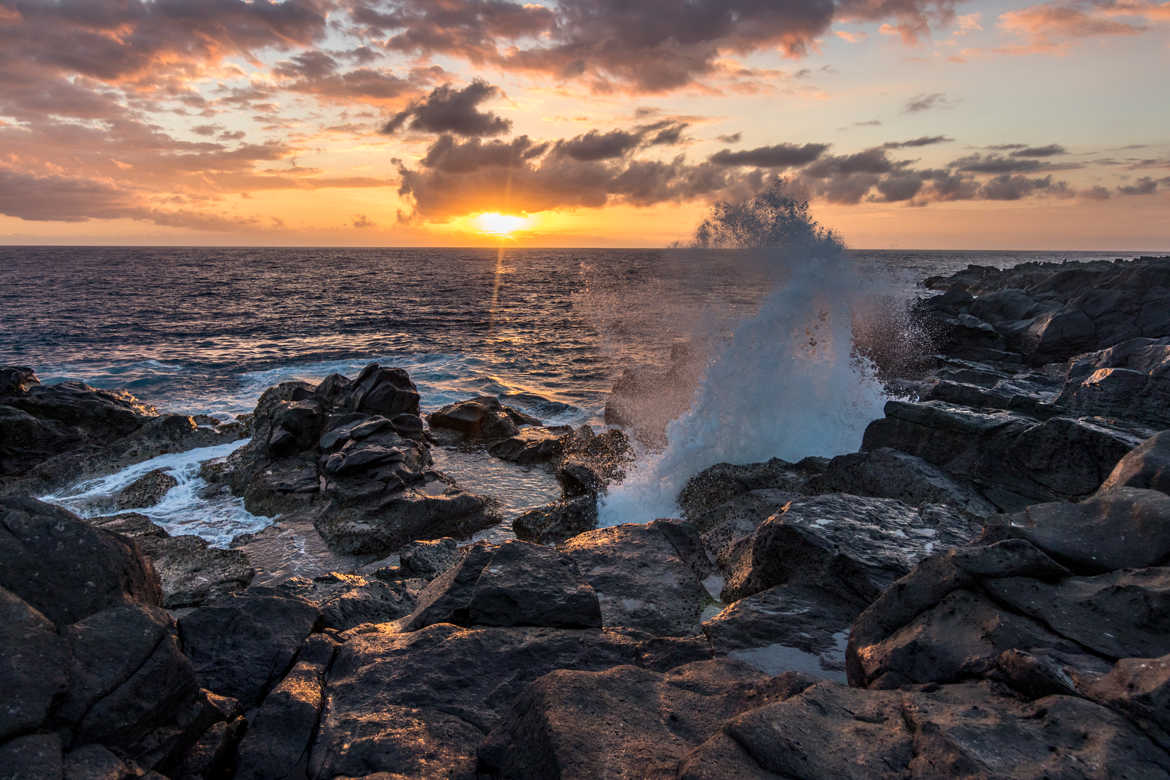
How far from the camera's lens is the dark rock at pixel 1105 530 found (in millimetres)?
4492

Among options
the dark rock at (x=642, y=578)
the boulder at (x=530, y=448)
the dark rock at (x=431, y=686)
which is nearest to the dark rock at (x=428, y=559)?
the dark rock at (x=642, y=578)

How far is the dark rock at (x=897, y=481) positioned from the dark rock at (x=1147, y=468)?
1.87 m

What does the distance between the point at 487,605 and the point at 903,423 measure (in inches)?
302

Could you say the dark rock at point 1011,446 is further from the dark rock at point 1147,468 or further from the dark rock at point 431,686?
the dark rock at point 431,686

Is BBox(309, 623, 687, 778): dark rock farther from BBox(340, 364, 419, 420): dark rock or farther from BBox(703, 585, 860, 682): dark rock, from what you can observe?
BBox(340, 364, 419, 420): dark rock

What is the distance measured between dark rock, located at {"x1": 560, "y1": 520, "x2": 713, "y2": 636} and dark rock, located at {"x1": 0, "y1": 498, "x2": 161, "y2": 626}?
14.2ft

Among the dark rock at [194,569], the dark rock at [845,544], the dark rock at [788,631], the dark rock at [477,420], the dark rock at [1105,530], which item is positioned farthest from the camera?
the dark rock at [477,420]

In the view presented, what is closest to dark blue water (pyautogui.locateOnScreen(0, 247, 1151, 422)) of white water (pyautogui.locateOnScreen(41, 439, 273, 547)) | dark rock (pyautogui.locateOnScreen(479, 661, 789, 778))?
white water (pyautogui.locateOnScreen(41, 439, 273, 547))

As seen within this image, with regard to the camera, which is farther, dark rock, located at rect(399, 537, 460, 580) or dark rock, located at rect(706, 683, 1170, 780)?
dark rock, located at rect(399, 537, 460, 580)

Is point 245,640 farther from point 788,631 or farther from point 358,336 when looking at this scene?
point 358,336

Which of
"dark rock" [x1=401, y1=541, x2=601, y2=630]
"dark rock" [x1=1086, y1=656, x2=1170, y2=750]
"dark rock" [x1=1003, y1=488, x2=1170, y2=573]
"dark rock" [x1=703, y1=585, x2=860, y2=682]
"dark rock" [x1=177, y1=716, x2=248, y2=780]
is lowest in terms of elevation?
"dark rock" [x1=177, y1=716, x2=248, y2=780]

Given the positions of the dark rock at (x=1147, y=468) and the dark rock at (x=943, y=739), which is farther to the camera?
the dark rock at (x=1147, y=468)

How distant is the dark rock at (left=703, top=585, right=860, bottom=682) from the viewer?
527cm

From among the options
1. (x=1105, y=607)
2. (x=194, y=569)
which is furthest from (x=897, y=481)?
(x=194, y=569)
